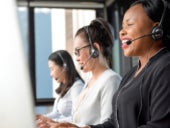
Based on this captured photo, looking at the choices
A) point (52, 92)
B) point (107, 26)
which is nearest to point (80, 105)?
point (107, 26)

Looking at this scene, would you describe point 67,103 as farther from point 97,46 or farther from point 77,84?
point 97,46

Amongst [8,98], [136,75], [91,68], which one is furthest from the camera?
[91,68]

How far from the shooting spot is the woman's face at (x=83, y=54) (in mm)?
1732

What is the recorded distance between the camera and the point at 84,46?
178 centimetres

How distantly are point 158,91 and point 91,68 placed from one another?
0.77m

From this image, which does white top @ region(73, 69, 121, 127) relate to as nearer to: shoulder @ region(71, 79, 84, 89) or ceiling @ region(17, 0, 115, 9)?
shoulder @ region(71, 79, 84, 89)

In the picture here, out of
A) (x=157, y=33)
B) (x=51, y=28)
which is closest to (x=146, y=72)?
(x=157, y=33)

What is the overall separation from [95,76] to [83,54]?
0.56 feet

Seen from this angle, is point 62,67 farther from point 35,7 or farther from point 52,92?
point 35,7

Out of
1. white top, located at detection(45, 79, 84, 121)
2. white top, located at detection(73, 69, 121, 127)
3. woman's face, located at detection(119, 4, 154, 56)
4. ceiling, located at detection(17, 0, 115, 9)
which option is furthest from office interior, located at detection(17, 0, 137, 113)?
woman's face, located at detection(119, 4, 154, 56)

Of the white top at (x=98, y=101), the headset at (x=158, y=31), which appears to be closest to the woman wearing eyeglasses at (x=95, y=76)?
the white top at (x=98, y=101)

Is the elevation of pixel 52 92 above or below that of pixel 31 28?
below

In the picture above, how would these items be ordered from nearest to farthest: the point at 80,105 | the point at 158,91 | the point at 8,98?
the point at 8,98, the point at 158,91, the point at 80,105

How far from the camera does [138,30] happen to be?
1200 mm
